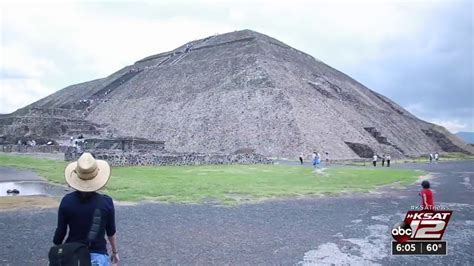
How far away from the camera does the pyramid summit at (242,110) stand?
41781mm

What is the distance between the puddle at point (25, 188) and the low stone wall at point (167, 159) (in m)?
7.89

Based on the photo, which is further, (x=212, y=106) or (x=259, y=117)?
(x=212, y=106)

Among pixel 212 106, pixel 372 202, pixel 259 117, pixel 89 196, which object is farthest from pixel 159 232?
pixel 212 106

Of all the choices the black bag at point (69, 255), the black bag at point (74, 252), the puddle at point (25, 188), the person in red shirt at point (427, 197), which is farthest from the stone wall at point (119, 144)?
the black bag at point (69, 255)

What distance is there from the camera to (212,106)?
47781 millimetres

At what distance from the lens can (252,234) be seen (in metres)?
9.39

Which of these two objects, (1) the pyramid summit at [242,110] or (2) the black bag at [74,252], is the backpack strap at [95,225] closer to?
(2) the black bag at [74,252]

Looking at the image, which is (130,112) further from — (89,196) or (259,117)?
(89,196)

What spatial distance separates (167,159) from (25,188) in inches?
514

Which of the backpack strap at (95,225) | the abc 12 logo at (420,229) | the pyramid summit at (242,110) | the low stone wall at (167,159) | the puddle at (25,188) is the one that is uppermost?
the pyramid summit at (242,110)

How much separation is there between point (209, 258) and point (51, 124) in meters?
47.6

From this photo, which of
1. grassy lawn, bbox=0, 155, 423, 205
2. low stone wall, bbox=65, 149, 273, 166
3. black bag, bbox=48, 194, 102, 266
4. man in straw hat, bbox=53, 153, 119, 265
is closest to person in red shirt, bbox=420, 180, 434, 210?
grassy lawn, bbox=0, 155, 423, 205

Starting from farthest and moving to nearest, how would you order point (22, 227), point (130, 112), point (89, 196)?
point (130, 112)
point (22, 227)
point (89, 196)

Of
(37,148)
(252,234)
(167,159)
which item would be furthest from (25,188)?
(37,148)
